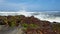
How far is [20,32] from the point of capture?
1205cm

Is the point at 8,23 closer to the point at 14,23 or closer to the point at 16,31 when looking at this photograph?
the point at 14,23

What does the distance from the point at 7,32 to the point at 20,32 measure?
0.96 metres

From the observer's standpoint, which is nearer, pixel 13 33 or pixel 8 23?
pixel 13 33

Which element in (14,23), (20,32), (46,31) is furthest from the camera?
(14,23)

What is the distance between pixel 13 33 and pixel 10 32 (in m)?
0.33

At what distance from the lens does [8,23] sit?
569 inches

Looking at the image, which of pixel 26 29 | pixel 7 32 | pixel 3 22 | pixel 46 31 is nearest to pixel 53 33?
pixel 46 31

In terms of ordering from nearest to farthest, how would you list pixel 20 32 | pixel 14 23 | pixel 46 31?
pixel 20 32
pixel 46 31
pixel 14 23

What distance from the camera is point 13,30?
41.2ft

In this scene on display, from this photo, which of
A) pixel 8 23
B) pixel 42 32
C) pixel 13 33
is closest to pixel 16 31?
pixel 13 33

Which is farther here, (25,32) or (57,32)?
(57,32)

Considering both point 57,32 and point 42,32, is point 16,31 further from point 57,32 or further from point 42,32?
point 57,32

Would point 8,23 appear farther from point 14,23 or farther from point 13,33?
point 13,33

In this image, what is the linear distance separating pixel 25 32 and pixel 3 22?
3.06 meters
